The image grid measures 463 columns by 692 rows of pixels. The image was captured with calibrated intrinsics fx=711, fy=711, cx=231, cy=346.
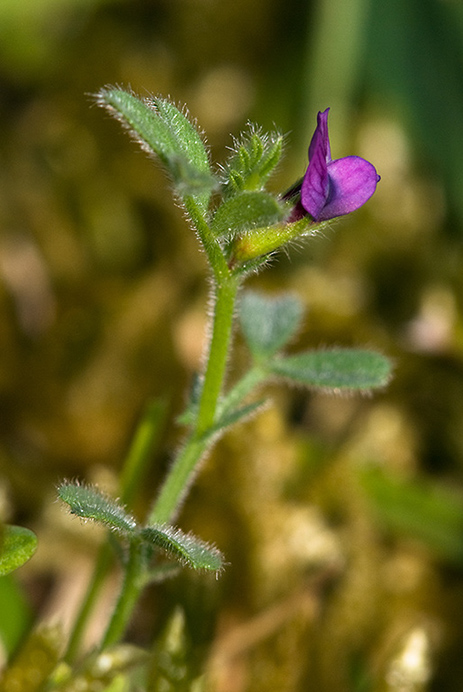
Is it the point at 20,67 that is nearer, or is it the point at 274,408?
the point at 274,408

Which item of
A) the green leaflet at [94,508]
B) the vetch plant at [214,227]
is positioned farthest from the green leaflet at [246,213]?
the green leaflet at [94,508]

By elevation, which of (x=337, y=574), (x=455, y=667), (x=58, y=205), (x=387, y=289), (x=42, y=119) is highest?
(x=42, y=119)

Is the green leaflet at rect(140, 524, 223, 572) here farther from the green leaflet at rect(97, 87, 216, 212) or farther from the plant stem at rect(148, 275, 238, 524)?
the green leaflet at rect(97, 87, 216, 212)

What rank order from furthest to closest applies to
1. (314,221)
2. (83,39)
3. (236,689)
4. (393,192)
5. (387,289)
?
(83,39), (393,192), (387,289), (236,689), (314,221)

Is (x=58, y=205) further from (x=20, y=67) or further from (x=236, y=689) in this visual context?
(x=236, y=689)

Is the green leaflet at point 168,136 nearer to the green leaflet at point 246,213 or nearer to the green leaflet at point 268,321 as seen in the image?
the green leaflet at point 246,213

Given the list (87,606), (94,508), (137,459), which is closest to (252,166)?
(94,508)

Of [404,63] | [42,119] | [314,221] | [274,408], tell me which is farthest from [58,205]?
[314,221]
